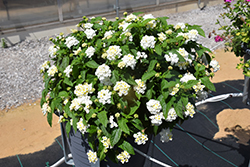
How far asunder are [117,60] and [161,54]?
9.1 inches

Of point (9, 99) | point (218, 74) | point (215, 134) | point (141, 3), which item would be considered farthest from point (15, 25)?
point (215, 134)

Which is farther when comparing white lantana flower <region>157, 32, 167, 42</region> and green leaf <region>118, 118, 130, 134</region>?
white lantana flower <region>157, 32, 167, 42</region>

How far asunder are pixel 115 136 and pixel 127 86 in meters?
0.25

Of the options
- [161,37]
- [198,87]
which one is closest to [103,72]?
[161,37]

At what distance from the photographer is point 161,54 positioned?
127cm

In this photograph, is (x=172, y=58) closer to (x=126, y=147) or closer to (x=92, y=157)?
(x=126, y=147)

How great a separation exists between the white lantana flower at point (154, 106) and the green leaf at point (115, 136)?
0.18 meters

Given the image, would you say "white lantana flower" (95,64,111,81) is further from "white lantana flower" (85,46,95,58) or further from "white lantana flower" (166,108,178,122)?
"white lantana flower" (166,108,178,122)

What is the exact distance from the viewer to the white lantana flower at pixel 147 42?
123 centimetres

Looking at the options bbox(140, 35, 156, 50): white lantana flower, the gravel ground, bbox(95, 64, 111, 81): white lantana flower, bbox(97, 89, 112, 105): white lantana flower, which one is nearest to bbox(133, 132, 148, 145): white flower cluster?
bbox(97, 89, 112, 105): white lantana flower

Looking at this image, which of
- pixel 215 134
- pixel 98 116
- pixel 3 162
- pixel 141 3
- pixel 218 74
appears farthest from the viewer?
pixel 141 3

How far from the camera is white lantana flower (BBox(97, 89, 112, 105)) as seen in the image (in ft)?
3.83

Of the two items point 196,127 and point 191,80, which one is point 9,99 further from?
point 191,80

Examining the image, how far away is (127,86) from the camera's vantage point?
3.82 ft
